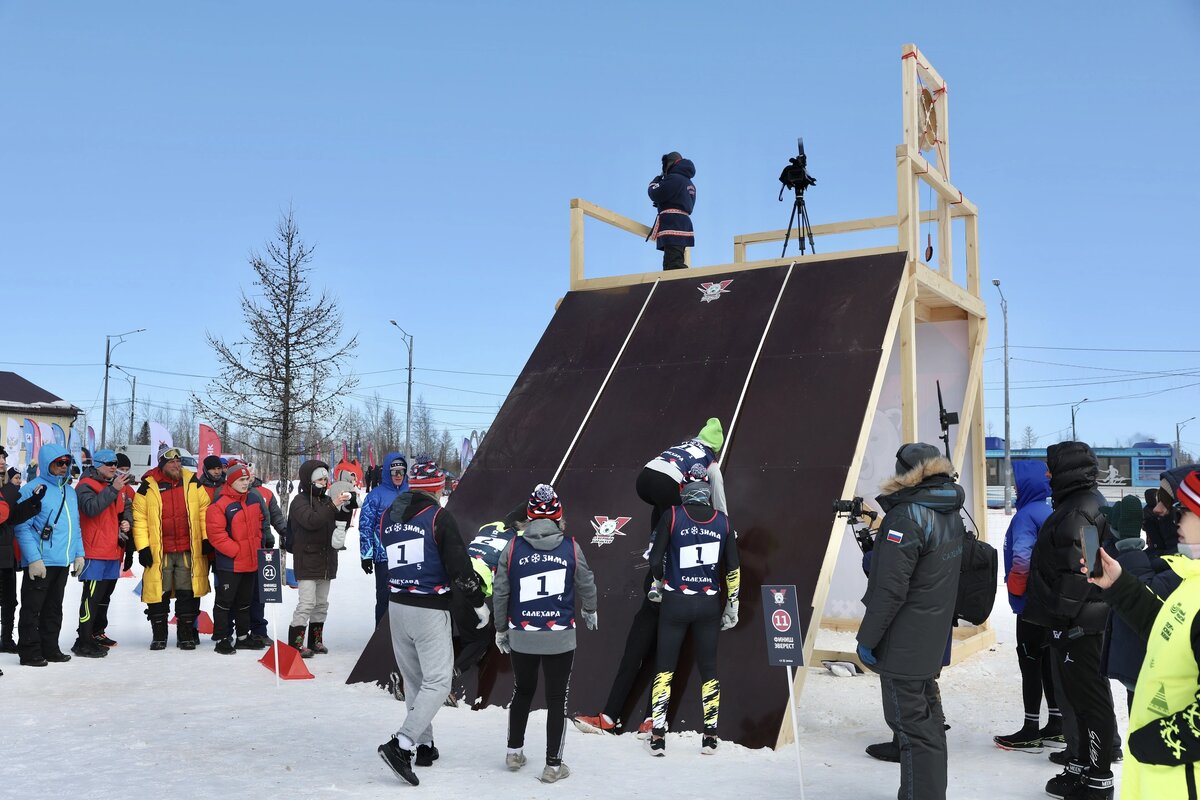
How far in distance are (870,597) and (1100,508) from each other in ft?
5.77

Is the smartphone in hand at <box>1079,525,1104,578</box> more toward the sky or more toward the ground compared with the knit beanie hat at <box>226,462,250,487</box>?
more toward the ground

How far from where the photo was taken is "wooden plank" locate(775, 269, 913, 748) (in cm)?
665

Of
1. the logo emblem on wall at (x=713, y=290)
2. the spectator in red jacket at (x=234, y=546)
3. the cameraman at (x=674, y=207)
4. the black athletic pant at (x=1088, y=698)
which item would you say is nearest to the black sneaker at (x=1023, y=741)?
the black athletic pant at (x=1088, y=698)

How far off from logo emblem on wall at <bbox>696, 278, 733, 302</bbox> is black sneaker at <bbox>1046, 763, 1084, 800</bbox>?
17.2 ft

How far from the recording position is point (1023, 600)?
6.54 metres

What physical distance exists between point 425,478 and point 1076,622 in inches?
154

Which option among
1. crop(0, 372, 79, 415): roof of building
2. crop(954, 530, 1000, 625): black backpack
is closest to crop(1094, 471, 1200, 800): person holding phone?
crop(954, 530, 1000, 625): black backpack

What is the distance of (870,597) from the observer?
4945 millimetres

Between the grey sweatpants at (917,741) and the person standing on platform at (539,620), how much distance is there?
192 cm

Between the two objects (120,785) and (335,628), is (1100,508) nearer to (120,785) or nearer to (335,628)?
(120,785)

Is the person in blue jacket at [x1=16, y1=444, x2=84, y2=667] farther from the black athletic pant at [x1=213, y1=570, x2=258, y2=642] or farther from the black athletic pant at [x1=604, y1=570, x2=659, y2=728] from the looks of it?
the black athletic pant at [x1=604, y1=570, x2=659, y2=728]

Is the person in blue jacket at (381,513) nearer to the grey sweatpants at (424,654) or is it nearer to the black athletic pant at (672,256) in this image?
the grey sweatpants at (424,654)

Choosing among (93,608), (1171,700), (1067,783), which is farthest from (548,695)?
(93,608)

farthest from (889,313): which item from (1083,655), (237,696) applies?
(237,696)
